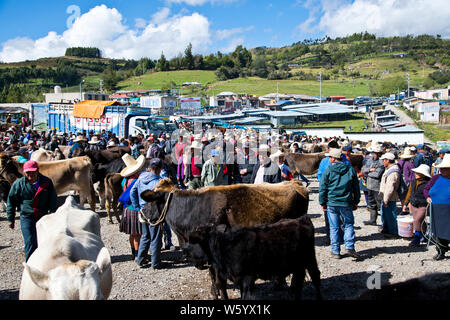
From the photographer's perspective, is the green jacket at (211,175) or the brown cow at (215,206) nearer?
the brown cow at (215,206)

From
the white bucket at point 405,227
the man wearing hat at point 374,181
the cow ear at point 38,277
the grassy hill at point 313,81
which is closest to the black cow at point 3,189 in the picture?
the cow ear at point 38,277

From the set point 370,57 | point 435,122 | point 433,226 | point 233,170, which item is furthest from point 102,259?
point 370,57

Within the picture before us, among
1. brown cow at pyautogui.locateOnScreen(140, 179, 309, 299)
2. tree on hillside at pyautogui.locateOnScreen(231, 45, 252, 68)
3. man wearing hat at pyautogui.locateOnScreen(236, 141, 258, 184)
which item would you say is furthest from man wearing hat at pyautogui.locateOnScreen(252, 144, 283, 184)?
tree on hillside at pyautogui.locateOnScreen(231, 45, 252, 68)

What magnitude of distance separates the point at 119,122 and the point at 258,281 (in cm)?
2190

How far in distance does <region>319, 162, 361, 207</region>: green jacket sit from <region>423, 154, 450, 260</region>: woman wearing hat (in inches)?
50.8

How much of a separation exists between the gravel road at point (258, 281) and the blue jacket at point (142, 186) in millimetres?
1165

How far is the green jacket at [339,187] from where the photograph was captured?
640cm

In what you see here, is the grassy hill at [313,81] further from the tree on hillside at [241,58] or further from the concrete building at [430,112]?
the concrete building at [430,112]

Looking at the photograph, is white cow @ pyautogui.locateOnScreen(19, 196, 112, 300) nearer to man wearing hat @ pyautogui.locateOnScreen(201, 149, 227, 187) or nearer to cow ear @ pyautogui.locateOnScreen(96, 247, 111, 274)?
cow ear @ pyautogui.locateOnScreen(96, 247, 111, 274)

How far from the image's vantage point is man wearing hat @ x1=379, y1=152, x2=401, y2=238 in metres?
7.82

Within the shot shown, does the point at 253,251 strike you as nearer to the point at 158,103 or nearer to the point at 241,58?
the point at 158,103

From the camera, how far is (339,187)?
641 centimetres
